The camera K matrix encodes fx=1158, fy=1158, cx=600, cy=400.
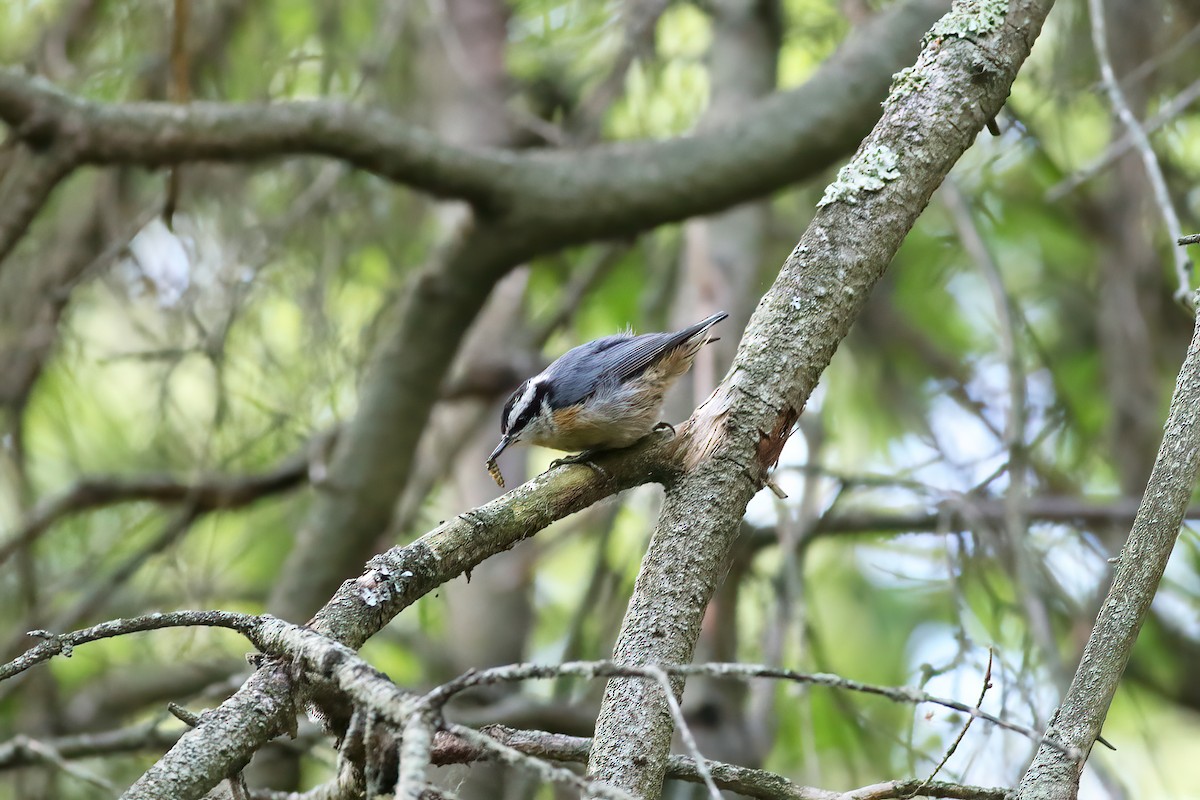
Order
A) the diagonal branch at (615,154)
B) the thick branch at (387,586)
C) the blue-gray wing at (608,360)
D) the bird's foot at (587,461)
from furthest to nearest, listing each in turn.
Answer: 1. the diagonal branch at (615,154)
2. the blue-gray wing at (608,360)
3. the bird's foot at (587,461)
4. the thick branch at (387,586)

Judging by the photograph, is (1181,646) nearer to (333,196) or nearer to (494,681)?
(333,196)

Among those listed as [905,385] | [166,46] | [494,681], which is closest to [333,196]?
[166,46]

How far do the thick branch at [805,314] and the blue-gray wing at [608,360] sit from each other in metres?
0.87

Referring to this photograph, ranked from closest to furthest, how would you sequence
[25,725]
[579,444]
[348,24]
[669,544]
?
1. [669,544]
2. [579,444]
3. [25,725]
4. [348,24]

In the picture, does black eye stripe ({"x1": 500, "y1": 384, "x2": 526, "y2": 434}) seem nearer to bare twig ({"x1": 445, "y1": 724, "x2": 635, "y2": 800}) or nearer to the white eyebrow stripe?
the white eyebrow stripe

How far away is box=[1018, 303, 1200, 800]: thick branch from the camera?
1.60m

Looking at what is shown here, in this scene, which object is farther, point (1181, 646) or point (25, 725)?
point (1181, 646)

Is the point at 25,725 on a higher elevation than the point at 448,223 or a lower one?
lower

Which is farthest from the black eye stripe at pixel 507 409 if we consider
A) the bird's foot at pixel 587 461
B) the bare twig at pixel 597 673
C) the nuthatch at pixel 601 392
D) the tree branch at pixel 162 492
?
the bare twig at pixel 597 673

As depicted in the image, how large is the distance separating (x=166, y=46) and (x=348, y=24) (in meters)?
1.38

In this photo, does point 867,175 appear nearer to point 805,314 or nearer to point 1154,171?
point 805,314

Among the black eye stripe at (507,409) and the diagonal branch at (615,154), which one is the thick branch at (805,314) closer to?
the black eye stripe at (507,409)

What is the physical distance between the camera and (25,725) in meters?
4.59

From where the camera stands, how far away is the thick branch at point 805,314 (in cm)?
185
